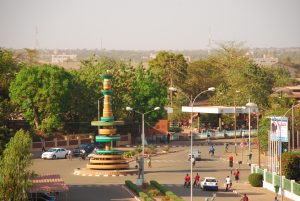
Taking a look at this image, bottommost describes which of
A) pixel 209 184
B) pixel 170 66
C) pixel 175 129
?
pixel 209 184

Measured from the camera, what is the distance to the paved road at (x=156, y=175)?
6103 cm

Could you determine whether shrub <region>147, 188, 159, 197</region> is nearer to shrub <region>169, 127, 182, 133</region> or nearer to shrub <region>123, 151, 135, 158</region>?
shrub <region>123, 151, 135, 158</region>

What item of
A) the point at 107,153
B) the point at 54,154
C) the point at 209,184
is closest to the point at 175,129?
the point at 54,154

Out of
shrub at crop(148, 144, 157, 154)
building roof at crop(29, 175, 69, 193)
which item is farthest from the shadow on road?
shrub at crop(148, 144, 157, 154)

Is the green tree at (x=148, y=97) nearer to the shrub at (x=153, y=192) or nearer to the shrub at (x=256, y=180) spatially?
the shrub at (x=256, y=180)

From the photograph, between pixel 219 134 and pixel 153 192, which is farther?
pixel 219 134

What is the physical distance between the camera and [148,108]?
348ft

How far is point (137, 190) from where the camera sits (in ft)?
200

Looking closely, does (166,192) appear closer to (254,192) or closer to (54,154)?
(254,192)

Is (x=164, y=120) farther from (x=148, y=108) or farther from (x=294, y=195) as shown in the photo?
(x=294, y=195)

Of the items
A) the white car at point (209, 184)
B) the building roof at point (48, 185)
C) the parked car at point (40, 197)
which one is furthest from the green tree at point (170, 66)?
the parked car at point (40, 197)

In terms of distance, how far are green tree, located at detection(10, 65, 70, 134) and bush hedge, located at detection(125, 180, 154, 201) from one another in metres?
32.6

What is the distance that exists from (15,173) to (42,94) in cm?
5023

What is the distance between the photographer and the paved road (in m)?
61.0
